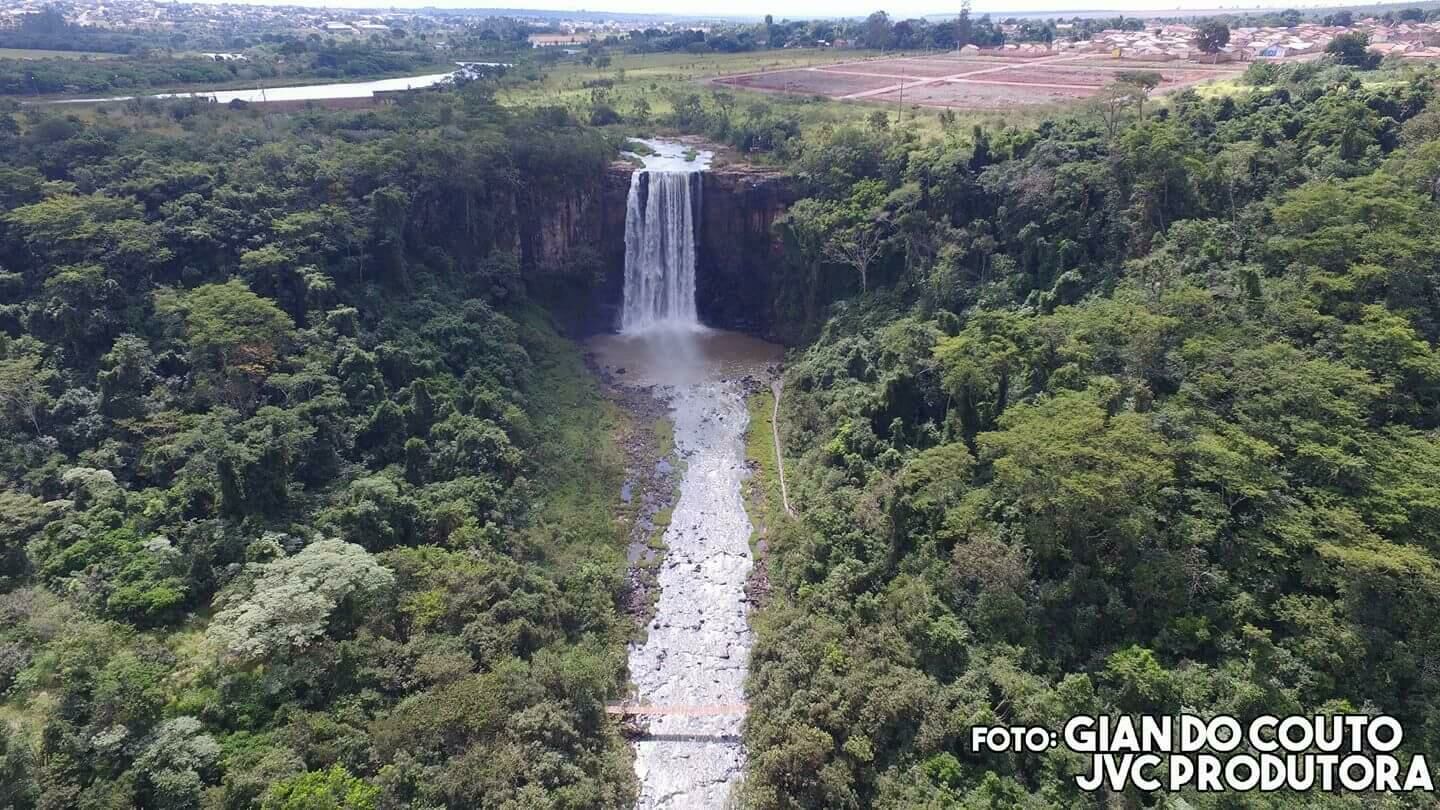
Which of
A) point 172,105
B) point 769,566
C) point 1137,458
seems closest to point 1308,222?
point 1137,458

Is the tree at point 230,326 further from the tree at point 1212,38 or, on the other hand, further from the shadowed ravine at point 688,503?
the tree at point 1212,38

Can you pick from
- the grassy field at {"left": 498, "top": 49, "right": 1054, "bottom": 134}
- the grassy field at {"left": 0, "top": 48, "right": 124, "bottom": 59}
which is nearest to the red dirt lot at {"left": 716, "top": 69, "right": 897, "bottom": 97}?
the grassy field at {"left": 498, "top": 49, "right": 1054, "bottom": 134}

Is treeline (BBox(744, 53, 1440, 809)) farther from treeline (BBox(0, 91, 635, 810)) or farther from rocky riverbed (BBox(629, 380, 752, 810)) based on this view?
treeline (BBox(0, 91, 635, 810))

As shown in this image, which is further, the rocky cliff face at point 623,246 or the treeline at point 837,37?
the treeline at point 837,37

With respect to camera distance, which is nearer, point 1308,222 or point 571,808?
point 571,808

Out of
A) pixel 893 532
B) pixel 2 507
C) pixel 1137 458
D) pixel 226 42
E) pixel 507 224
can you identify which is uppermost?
pixel 226 42

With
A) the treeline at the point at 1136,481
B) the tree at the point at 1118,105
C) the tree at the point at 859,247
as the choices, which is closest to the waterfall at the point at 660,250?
the tree at the point at 859,247

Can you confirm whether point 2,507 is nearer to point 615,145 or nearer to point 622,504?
point 622,504
